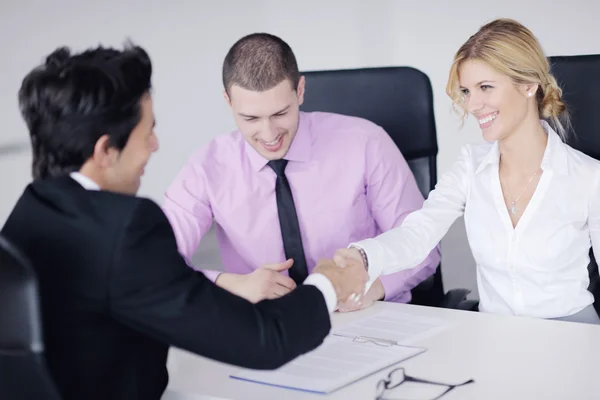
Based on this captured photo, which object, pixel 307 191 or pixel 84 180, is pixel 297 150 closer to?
pixel 307 191

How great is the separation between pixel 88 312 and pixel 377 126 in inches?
51.4

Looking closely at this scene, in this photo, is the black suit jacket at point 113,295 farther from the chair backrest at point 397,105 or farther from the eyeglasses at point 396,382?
the chair backrest at point 397,105

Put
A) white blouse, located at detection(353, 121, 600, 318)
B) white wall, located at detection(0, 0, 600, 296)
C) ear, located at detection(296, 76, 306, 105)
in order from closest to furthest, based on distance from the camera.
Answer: white blouse, located at detection(353, 121, 600, 318), ear, located at detection(296, 76, 306, 105), white wall, located at detection(0, 0, 600, 296)

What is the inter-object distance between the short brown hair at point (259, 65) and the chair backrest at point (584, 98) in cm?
70

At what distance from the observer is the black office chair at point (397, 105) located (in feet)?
7.72

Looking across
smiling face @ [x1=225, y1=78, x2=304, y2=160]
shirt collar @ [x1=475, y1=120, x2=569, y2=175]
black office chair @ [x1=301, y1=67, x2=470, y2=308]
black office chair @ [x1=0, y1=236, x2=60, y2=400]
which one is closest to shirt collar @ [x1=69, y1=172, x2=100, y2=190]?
black office chair @ [x1=0, y1=236, x2=60, y2=400]

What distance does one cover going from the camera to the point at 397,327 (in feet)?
5.74

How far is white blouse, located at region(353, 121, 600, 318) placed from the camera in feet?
6.38

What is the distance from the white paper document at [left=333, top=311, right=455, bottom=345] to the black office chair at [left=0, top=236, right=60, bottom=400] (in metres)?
0.77

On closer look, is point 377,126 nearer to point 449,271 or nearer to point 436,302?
point 436,302

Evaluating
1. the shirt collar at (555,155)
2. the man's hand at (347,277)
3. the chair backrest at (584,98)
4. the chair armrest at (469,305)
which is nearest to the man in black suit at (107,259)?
the man's hand at (347,277)

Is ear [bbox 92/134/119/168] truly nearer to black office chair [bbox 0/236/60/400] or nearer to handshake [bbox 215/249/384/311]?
black office chair [bbox 0/236/60/400]

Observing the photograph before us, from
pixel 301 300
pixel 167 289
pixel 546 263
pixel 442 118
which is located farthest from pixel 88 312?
pixel 442 118

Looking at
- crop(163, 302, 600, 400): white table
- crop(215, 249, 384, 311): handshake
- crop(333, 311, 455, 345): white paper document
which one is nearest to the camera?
crop(163, 302, 600, 400): white table
